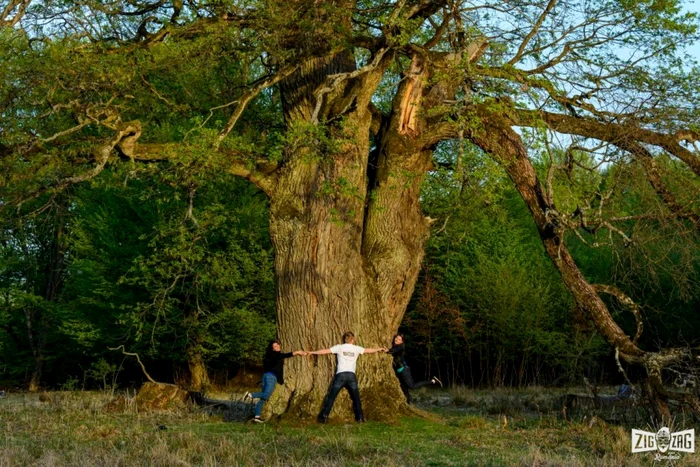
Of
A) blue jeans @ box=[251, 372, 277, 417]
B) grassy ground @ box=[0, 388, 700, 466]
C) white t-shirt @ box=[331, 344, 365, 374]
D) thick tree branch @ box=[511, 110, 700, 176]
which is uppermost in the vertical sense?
thick tree branch @ box=[511, 110, 700, 176]

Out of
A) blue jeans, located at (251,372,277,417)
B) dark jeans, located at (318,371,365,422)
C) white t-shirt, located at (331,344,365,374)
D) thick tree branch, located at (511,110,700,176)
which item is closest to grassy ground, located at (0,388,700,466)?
dark jeans, located at (318,371,365,422)

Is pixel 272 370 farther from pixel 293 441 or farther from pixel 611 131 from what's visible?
pixel 611 131

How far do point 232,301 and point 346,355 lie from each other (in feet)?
51.1

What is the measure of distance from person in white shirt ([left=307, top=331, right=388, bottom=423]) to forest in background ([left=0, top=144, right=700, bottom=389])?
24.9 feet

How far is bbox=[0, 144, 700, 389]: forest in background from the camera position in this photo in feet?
91.0

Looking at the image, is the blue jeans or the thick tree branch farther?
the thick tree branch

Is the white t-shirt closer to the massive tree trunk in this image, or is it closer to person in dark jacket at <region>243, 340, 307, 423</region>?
the massive tree trunk

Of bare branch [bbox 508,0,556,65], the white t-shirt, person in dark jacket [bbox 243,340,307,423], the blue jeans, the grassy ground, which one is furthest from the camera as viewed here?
bare branch [bbox 508,0,556,65]

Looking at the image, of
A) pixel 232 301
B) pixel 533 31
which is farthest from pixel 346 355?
pixel 232 301

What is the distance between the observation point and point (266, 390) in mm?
14344

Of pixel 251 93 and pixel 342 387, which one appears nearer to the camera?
pixel 342 387

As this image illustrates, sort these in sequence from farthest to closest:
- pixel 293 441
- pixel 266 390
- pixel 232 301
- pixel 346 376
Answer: pixel 232 301 → pixel 266 390 → pixel 346 376 → pixel 293 441

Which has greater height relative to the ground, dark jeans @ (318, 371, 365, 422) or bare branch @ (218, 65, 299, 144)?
bare branch @ (218, 65, 299, 144)

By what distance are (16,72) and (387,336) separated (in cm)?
734
